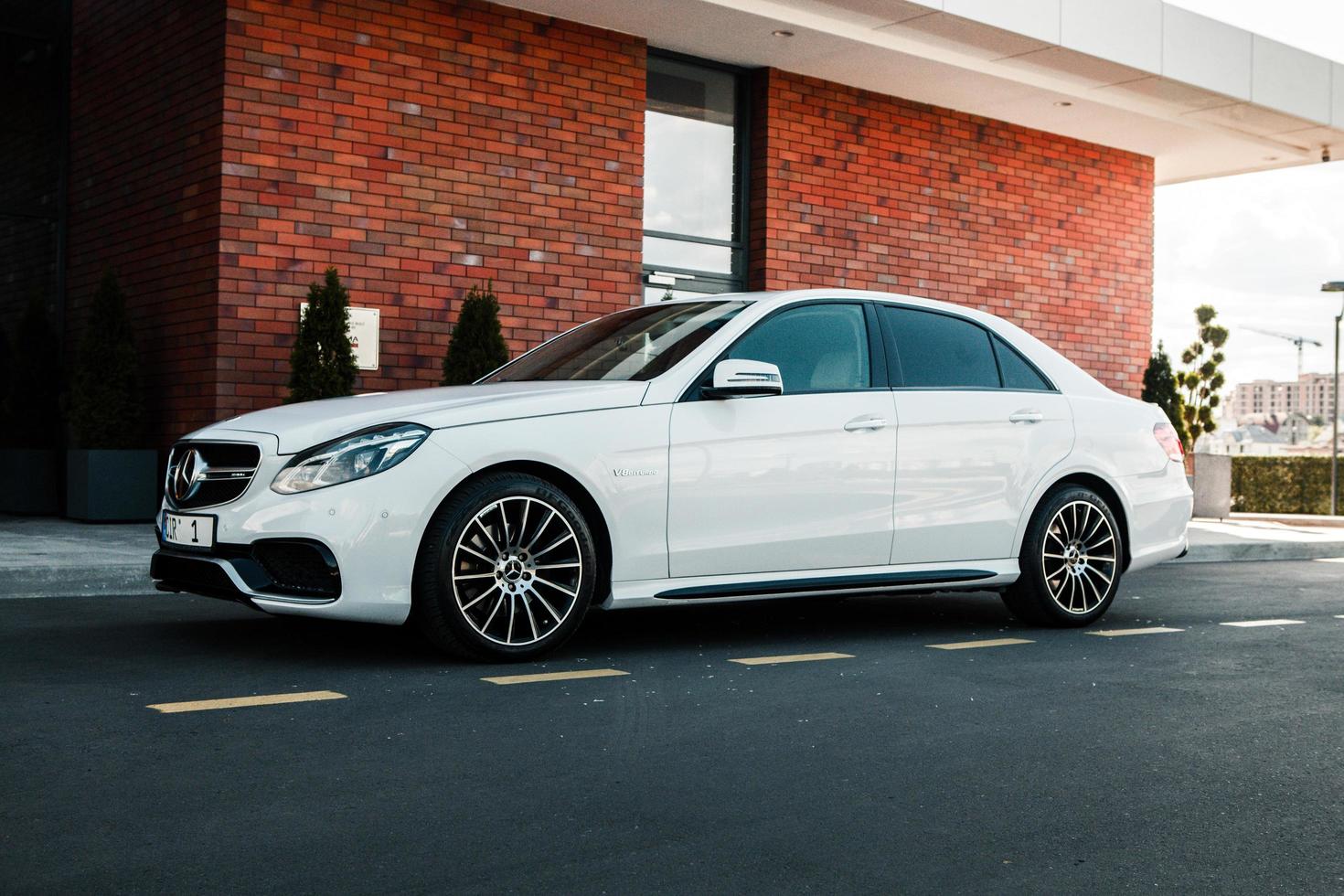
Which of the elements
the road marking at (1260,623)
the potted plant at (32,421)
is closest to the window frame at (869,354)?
the road marking at (1260,623)

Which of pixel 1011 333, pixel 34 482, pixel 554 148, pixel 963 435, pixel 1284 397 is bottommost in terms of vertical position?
pixel 34 482

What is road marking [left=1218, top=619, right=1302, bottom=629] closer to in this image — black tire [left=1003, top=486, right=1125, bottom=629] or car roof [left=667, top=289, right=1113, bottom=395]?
black tire [left=1003, top=486, right=1125, bottom=629]

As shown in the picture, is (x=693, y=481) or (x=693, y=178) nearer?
(x=693, y=481)

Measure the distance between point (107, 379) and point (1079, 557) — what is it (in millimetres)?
8137

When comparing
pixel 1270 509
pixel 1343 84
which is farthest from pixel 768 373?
pixel 1270 509

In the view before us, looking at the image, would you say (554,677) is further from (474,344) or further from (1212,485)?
(1212,485)

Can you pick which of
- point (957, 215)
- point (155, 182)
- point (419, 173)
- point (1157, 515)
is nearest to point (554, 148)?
point (419, 173)

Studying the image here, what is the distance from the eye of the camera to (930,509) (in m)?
7.12

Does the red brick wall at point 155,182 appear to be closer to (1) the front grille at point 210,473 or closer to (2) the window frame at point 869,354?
(1) the front grille at point 210,473

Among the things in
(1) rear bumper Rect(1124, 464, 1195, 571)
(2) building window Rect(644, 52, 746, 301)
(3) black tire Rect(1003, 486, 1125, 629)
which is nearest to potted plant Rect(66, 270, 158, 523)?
(2) building window Rect(644, 52, 746, 301)

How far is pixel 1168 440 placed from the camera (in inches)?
324

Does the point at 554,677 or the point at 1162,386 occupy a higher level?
the point at 1162,386

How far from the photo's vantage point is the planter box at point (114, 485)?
12148 mm

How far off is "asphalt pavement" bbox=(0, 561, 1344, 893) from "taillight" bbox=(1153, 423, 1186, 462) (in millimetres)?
1341
